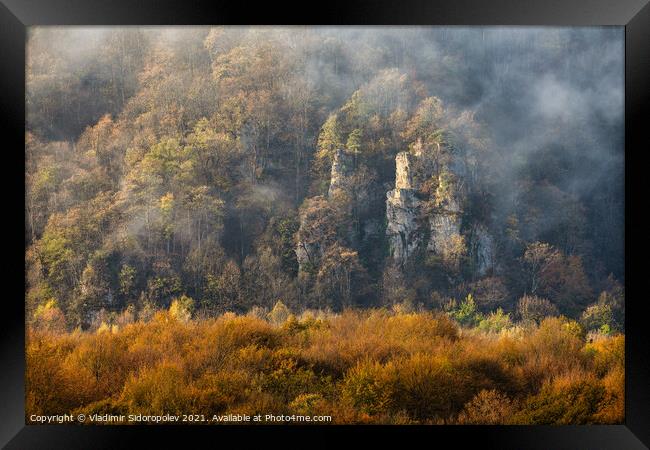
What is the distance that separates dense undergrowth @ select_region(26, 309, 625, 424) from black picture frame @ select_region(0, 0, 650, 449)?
183 mm

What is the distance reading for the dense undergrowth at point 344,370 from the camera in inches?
237

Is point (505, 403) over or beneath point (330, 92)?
beneath

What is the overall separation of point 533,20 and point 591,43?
1008 millimetres

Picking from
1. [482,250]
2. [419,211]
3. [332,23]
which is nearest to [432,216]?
[419,211]

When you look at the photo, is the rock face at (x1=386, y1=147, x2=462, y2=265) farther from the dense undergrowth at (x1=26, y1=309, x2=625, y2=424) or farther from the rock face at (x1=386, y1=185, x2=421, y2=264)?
the dense undergrowth at (x1=26, y1=309, x2=625, y2=424)

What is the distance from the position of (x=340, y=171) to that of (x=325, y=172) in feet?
0.57

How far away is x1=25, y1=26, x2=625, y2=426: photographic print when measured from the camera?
6141mm

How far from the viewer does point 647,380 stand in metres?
5.71

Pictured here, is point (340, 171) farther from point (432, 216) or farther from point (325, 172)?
point (432, 216)

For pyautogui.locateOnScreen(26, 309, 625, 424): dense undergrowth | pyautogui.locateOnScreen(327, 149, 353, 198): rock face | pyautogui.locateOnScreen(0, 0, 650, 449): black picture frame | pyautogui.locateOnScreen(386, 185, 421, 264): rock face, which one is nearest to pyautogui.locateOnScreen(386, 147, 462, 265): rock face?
pyautogui.locateOnScreen(386, 185, 421, 264): rock face

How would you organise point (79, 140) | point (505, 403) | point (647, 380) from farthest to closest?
point (79, 140), point (505, 403), point (647, 380)

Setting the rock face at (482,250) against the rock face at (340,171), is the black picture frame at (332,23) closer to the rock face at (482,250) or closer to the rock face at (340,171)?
the rock face at (482,250)

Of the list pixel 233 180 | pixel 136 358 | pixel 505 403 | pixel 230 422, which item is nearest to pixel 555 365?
pixel 505 403

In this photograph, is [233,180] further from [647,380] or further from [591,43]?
[647,380]
